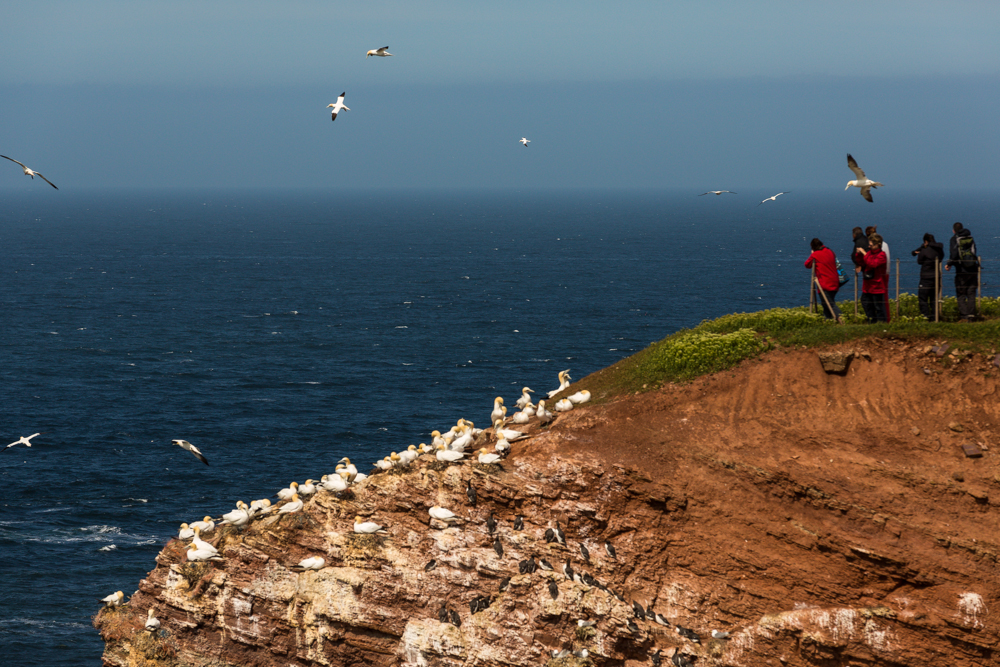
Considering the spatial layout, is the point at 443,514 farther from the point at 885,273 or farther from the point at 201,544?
the point at 885,273

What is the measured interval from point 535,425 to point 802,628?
981 centimetres

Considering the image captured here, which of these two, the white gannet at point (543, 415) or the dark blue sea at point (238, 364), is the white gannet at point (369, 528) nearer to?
the white gannet at point (543, 415)

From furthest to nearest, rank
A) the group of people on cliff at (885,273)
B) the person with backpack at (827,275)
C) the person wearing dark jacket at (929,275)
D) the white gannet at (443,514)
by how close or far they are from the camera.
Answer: the person with backpack at (827,275)
the person wearing dark jacket at (929,275)
the group of people on cliff at (885,273)
the white gannet at (443,514)

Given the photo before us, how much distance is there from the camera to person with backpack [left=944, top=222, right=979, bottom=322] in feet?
101

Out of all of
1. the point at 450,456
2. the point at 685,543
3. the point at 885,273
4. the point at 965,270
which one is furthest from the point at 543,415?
the point at 965,270

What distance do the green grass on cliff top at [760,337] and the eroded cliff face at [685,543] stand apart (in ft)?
2.40

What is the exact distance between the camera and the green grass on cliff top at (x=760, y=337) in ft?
94.3

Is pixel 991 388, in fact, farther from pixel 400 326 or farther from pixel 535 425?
pixel 400 326

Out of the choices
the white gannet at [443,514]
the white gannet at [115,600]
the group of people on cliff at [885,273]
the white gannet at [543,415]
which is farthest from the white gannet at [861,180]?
the white gannet at [115,600]

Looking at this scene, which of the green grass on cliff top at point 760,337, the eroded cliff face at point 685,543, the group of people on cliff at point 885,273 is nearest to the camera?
the eroded cliff face at point 685,543

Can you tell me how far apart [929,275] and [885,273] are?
162 cm

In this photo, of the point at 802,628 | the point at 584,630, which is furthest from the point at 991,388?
the point at 584,630

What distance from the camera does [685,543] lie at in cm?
2681

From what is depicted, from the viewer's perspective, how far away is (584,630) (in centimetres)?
2636
